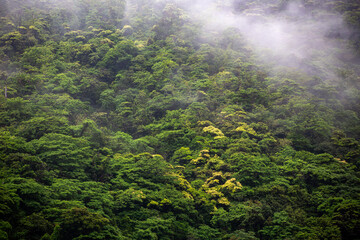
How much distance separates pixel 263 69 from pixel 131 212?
92.1ft

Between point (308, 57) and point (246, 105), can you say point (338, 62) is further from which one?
point (246, 105)

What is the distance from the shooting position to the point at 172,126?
88.3ft

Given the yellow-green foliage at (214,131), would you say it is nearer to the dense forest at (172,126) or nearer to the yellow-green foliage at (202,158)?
the dense forest at (172,126)

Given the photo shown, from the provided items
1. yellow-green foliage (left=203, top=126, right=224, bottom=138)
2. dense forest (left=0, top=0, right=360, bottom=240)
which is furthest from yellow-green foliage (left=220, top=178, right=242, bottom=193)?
yellow-green foliage (left=203, top=126, right=224, bottom=138)

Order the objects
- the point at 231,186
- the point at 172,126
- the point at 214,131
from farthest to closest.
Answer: the point at 172,126, the point at 214,131, the point at 231,186

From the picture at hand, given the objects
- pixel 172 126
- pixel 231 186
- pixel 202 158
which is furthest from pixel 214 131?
pixel 231 186

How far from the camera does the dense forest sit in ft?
49.5

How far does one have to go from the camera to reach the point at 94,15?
48531mm

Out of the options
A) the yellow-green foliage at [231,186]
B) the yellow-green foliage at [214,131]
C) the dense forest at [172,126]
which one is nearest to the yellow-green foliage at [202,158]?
the dense forest at [172,126]

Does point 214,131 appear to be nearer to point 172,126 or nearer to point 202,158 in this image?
point 202,158

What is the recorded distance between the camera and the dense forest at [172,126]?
15.1m

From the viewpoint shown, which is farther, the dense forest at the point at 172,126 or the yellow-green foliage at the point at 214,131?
the yellow-green foliage at the point at 214,131

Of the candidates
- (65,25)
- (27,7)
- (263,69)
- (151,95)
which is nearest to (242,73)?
(263,69)

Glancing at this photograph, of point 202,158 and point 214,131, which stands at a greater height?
point 214,131
